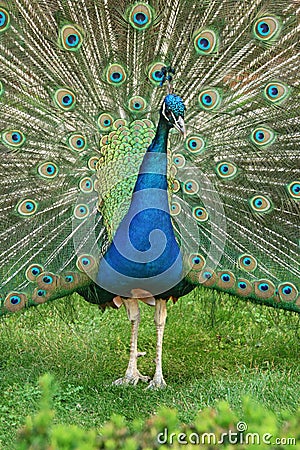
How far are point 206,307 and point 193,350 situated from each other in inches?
21.4

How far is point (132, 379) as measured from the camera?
14.8 feet

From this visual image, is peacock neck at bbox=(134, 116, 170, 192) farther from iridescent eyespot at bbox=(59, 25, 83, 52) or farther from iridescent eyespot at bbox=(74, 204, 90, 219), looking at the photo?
iridescent eyespot at bbox=(59, 25, 83, 52)

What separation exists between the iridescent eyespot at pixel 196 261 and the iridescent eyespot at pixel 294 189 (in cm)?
63

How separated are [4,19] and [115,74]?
670 mm

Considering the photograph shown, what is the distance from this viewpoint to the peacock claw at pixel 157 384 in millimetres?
4410

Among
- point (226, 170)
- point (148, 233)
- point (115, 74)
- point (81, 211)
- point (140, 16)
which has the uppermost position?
point (140, 16)

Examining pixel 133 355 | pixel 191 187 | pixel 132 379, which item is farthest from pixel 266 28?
pixel 132 379

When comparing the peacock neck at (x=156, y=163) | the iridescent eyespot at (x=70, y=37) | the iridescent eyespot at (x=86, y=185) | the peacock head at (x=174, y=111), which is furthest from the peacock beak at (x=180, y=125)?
the iridescent eyespot at (x=70, y=37)

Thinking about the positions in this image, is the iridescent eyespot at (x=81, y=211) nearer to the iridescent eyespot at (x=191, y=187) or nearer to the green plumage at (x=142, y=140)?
the green plumage at (x=142, y=140)

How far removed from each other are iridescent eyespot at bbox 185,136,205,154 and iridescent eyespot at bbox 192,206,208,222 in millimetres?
327

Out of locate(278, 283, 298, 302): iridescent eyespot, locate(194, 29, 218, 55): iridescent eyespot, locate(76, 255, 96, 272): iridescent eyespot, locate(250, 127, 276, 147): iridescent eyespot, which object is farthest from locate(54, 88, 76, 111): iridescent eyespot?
locate(278, 283, 298, 302): iridescent eyespot

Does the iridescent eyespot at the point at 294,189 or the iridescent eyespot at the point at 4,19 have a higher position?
the iridescent eyespot at the point at 4,19

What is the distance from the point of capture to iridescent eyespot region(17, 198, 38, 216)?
13.9 feet

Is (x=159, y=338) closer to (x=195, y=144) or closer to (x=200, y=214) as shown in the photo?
(x=200, y=214)
